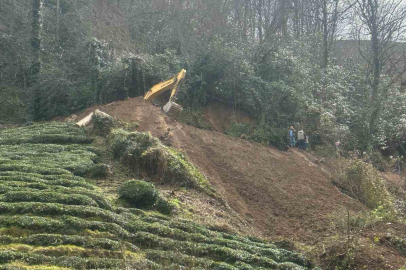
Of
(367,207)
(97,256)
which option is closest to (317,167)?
(367,207)

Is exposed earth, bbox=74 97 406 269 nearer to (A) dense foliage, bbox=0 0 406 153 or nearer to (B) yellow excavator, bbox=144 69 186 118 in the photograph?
(B) yellow excavator, bbox=144 69 186 118

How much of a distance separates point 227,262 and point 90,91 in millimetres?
16038

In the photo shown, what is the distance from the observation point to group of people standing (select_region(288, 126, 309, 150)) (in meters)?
22.6

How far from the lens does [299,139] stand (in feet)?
74.3

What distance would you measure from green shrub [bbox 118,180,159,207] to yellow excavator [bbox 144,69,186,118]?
8.75 metres

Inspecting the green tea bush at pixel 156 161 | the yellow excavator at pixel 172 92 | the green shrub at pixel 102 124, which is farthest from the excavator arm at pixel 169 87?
the green tea bush at pixel 156 161

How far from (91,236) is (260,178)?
25.4 ft

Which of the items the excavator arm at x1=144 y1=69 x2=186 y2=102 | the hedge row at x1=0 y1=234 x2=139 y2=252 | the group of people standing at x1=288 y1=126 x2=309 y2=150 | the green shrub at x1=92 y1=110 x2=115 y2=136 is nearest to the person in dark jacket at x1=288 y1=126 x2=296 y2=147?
the group of people standing at x1=288 y1=126 x2=309 y2=150

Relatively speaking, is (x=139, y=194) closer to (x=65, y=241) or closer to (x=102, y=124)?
(x=65, y=241)

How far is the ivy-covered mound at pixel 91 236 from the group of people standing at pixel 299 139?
1181cm

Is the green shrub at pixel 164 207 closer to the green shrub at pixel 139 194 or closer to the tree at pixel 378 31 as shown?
the green shrub at pixel 139 194

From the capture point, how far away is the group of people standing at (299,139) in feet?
74.0

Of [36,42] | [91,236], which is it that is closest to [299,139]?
[36,42]

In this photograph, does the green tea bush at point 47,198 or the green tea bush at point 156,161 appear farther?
the green tea bush at point 156,161
